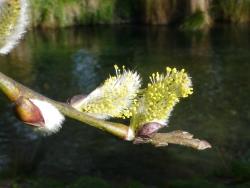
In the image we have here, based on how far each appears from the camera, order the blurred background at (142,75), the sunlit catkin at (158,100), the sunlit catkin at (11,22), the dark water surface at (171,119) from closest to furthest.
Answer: the sunlit catkin at (11,22) < the sunlit catkin at (158,100) < the blurred background at (142,75) < the dark water surface at (171,119)

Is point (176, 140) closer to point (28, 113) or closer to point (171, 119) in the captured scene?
point (28, 113)

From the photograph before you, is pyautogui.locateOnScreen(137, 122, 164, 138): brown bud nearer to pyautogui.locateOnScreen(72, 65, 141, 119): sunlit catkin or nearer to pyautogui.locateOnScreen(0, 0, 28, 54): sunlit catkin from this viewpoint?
pyautogui.locateOnScreen(72, 65, 141, 119): sunlit catkin

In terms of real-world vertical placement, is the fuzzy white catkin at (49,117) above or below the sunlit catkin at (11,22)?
below

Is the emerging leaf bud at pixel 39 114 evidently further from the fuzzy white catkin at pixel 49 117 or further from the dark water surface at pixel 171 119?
the dark water surface at pixel 171 119

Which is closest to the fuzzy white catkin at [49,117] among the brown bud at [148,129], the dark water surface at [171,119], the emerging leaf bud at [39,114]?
the emerging leaf bud at [39,114]

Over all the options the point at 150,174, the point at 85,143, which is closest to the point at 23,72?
the point at 85,143

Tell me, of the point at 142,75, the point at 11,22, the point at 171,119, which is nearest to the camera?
the point at 11,22

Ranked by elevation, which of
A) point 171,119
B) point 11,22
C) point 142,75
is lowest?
point 11,22

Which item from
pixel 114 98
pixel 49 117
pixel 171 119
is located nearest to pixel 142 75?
pixel 171 119
